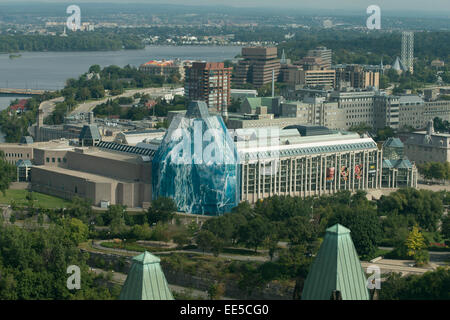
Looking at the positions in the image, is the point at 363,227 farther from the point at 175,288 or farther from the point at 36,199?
the point at 36,199

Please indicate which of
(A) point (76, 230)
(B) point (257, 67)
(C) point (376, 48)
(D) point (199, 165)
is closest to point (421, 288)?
(A) point (76, 230)

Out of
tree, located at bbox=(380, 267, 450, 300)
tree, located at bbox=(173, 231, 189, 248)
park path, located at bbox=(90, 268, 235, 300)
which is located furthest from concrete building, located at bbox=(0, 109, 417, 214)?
tree, located at bbox=(380, 267, 450, 300)

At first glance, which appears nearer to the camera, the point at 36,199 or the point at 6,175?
the point at 36,199

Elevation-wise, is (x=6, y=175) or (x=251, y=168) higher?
(x=251, y=168)

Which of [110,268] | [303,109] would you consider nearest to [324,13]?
[303,109]

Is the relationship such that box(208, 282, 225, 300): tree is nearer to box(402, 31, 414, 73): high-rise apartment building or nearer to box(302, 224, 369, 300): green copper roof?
box(302, 224, 369, 300): green copper roof

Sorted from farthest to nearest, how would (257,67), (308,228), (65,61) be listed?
(65,61) → (257,67) → (308,228)

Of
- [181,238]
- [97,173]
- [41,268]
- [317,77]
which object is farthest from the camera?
[317,77]
